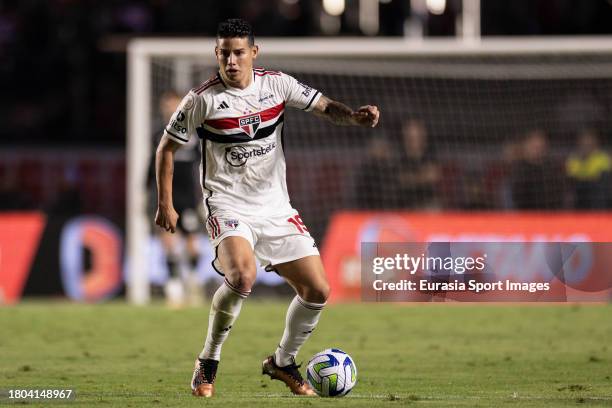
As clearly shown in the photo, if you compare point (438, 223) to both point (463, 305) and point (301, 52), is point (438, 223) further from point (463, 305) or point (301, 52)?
point (301, 52)

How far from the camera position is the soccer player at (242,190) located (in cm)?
777

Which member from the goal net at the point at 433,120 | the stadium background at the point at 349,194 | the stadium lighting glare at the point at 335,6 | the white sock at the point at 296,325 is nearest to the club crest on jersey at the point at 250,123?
the white sock at the point at 296,325

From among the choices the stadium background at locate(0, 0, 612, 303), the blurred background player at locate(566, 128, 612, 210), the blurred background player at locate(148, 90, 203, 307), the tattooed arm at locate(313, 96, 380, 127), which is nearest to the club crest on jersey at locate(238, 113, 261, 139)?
the tattooed arm at locate(313, 96, 380, 127)

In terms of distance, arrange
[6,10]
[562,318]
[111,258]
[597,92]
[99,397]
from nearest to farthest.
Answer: [99,397] → [562,318] → [111,258] → [597,92] → [6,10]

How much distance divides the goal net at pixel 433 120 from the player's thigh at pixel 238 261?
29.3ft

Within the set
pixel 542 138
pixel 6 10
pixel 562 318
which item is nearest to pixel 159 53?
pixel 542 138

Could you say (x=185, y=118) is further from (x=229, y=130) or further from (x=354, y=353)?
(x=354, y=353)

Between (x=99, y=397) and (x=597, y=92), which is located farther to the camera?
(x=597, y=92)

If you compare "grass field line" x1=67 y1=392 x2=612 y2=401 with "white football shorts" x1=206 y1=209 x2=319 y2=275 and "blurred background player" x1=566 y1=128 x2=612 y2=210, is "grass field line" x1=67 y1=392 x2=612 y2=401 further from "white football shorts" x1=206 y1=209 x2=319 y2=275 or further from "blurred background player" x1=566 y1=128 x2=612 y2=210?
"blurred background player" x1=566 y1=128 x2=612 y2=210

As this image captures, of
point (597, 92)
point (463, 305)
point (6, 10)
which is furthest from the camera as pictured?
point (6, 10)

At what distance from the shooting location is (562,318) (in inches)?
548

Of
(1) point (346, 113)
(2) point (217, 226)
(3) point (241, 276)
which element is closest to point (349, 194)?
(1) point (346, 113)

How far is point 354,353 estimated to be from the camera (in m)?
10.6

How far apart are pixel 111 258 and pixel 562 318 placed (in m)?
6.38
